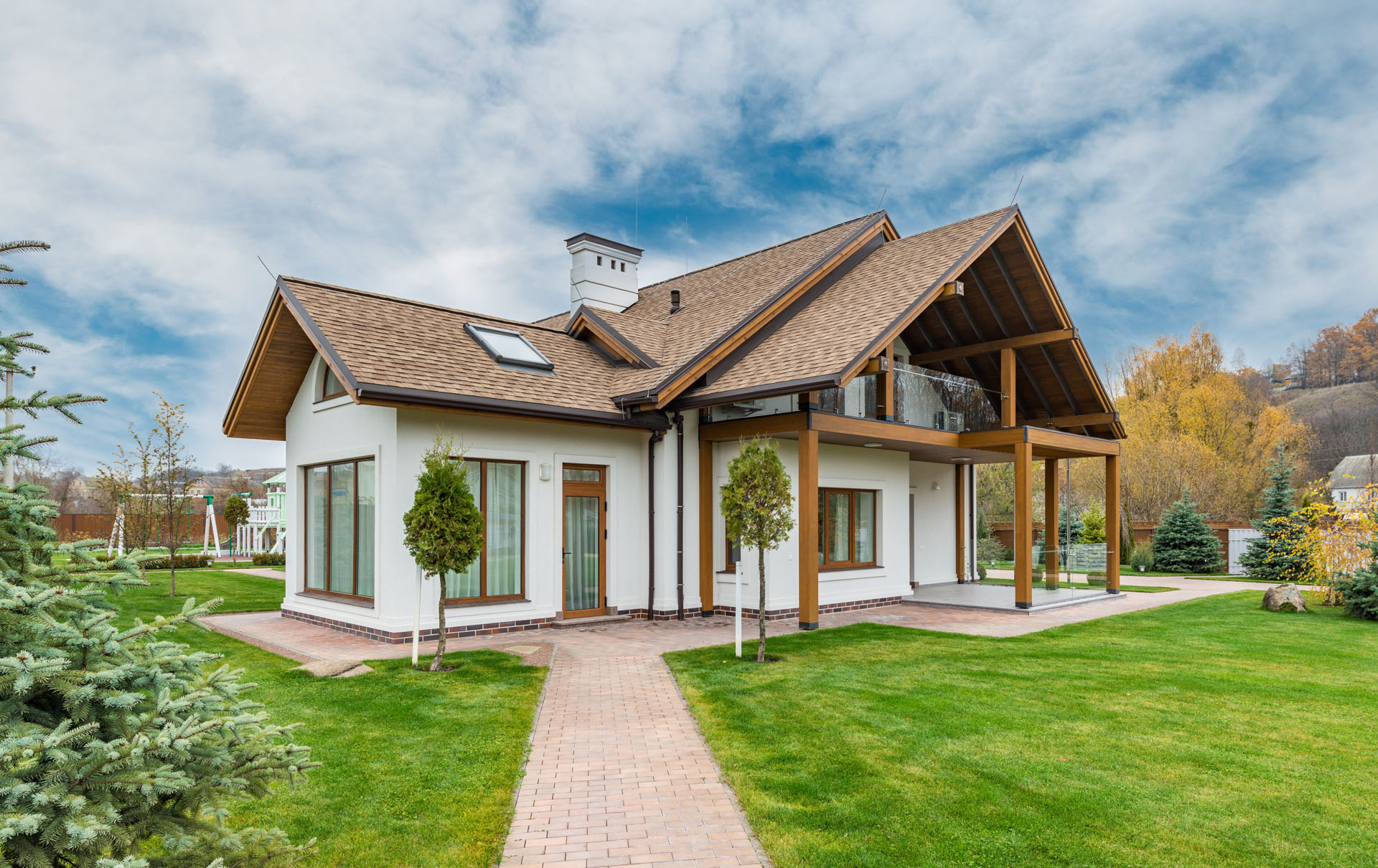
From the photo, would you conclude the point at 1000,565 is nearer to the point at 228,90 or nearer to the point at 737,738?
the point at 737,738

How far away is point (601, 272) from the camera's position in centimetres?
1705

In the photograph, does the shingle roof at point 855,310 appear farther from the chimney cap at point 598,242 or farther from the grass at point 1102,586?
the grass at point 1102,586

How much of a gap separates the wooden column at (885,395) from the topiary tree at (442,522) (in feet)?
25.5

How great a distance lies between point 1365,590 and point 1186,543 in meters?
11.8

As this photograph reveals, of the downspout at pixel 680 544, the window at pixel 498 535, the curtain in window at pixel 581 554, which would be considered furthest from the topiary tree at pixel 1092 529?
the window at pixel 498 535

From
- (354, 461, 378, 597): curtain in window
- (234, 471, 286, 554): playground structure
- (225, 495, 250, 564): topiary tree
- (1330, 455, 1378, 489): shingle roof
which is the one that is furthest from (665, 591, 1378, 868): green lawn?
(1330, 455, 1378, 489): shingle roof

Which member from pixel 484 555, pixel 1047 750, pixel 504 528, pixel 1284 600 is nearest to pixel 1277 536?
pixel 1284 600

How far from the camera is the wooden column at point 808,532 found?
11492mm

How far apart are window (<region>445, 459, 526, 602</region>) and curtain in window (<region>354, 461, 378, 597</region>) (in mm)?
1285

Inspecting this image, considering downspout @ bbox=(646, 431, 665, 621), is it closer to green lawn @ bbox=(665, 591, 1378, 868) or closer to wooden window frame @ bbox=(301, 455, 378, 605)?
green lawn @ bbox=(665, 591, 1378, 868)

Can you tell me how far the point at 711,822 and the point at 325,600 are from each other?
374 inches

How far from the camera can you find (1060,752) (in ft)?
19.2

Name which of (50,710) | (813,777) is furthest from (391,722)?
(50,710)

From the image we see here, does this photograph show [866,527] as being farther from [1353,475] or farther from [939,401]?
[1353,475]
